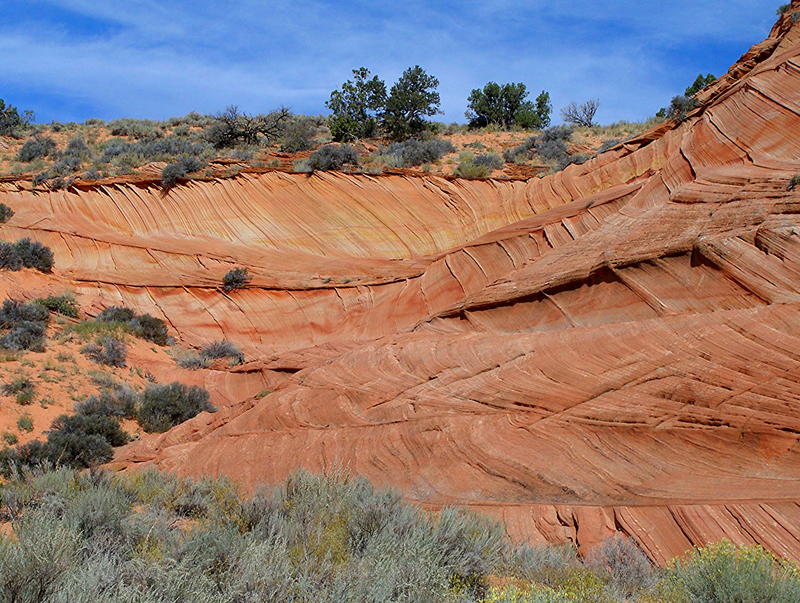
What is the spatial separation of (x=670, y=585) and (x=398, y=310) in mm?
9946

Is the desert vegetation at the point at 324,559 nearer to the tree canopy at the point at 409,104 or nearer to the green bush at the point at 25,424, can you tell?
the green bush at the point at 25,424

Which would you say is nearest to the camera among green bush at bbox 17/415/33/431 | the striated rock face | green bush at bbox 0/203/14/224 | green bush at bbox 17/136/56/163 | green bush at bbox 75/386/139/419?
the striated rock face

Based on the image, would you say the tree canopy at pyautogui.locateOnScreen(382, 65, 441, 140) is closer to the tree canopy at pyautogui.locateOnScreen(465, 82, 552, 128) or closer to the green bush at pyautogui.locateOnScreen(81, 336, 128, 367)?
the tree canopy at pyautogui.locateOnScreen(465, 82, 552, 128)

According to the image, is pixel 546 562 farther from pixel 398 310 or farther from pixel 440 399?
pixel 398 310

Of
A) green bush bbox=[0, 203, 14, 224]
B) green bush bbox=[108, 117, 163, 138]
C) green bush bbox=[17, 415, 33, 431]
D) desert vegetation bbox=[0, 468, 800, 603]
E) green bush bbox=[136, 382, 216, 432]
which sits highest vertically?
green bush bbox=[108, 117, 163, 138]

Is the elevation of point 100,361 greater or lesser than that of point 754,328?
lesser

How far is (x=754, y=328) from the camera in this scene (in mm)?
6391

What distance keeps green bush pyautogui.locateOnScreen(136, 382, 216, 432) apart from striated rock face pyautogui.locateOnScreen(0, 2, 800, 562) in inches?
30.7

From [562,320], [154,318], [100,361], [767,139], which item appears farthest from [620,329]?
[154,318]

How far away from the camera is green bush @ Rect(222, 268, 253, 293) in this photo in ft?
63.2

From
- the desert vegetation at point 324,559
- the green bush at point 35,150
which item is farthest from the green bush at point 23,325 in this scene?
the green bush at point 35,150

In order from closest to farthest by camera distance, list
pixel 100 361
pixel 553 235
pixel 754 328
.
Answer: pixel 754 328 → pixel 553 235 → pixel 100 361

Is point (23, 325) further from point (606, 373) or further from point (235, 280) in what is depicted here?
point (606, 373)

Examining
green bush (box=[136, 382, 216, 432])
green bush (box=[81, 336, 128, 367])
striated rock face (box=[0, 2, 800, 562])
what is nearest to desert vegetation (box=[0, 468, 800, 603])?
striated rock face (box=[0, 2, 800, 562])
